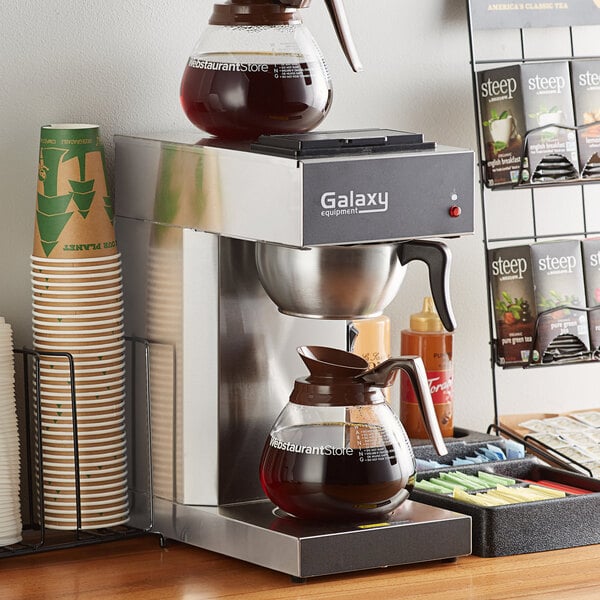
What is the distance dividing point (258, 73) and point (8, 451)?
50 centimetres

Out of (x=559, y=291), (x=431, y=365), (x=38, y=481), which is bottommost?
(x=38, y=481)

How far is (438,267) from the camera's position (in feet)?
4.70

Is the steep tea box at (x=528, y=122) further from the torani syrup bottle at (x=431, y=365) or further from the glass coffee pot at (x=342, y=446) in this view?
the glass coffee pot at (x=342, y=446)

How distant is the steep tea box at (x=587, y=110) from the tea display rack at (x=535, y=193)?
2cm

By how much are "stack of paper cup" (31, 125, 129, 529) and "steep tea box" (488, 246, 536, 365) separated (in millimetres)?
618

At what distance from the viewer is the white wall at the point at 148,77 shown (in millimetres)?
1670

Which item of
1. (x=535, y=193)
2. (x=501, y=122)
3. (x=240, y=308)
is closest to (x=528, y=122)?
(x=501, y=122)

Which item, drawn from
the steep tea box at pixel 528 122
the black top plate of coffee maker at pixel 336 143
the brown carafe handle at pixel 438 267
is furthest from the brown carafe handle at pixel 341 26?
the steep tea box at pixel 528 122

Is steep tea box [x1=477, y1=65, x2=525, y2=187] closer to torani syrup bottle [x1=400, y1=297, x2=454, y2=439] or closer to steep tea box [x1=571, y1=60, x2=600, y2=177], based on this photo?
steep tea box [x1=571, y1=60, x2=600, y2=177]

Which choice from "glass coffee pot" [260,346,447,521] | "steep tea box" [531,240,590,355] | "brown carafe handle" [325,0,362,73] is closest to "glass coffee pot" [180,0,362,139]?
"brown carafe handle" [325,0,362,73]

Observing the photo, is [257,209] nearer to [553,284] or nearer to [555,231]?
[553,284]

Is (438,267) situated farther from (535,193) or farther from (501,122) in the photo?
(535,193)

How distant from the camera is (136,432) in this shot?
1.65 m

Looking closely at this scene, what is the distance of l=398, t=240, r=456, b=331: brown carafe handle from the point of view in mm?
1431
